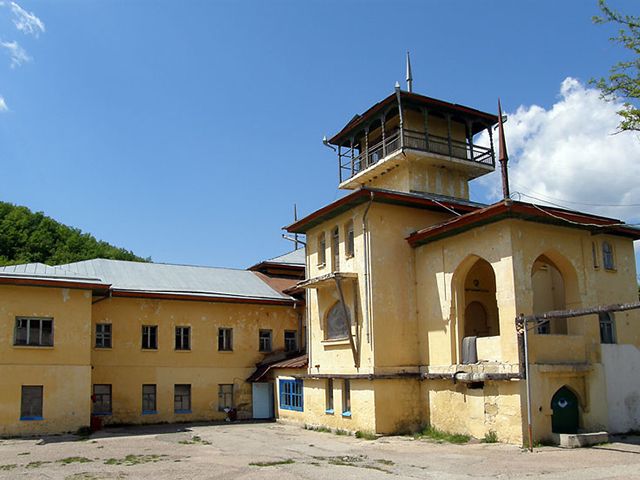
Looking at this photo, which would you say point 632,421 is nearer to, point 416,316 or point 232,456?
point 416,316

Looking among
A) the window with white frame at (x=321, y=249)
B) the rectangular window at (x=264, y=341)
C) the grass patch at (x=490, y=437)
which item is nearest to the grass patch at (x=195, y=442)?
the window with white frame at (x=321, y=249)

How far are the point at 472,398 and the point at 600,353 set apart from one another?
415cm

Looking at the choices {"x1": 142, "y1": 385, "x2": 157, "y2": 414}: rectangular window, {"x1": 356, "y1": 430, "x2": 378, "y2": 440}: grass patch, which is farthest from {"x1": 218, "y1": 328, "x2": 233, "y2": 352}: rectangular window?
{"x1": 356, "y1": 430, "x2": 378, "y2": 440}: grass patch

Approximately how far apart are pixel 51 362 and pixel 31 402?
1537 mm

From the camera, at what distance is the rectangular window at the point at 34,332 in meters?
24.3

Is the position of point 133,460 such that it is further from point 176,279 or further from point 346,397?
point 176,279

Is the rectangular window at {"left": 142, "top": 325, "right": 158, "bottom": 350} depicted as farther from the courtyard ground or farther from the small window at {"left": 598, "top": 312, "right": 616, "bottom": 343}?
the small window at {"left": 598, "top": 312, "right": 616, "bottom": 343}

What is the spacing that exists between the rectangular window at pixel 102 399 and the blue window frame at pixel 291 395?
7.26 meters

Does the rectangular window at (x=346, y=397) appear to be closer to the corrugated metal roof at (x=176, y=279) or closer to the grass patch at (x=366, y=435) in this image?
the grass patch at (x=366, y=435)

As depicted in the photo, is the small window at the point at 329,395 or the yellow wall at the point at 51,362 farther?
the small window at the point at 329,395

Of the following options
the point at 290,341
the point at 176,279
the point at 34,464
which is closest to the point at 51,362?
the point at 34,464

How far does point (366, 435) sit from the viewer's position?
71.5 ft

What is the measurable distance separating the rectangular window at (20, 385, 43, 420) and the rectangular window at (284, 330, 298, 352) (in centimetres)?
1172

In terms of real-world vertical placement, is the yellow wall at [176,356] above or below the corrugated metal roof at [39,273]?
below
